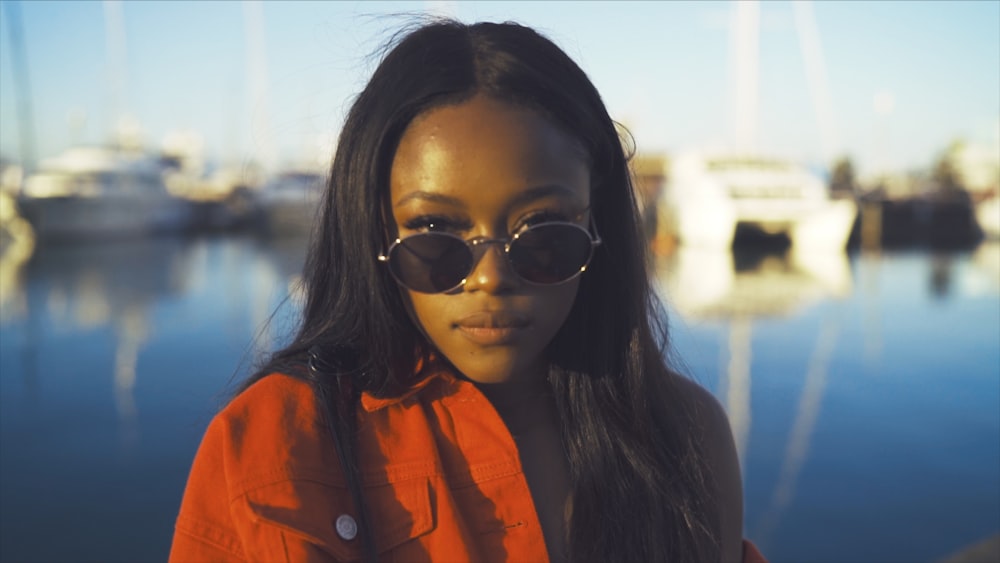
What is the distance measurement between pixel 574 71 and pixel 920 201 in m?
28.0

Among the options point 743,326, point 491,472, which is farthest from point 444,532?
point 743,326

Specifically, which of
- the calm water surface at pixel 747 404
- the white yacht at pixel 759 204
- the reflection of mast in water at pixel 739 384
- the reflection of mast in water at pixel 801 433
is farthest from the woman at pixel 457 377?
the white yacht at pixel 759 204

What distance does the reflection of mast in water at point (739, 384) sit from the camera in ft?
17.2

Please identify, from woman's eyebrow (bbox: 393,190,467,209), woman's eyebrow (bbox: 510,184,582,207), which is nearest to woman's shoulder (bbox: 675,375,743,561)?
woman's eyebrow (bbox: 510,184,582,207)

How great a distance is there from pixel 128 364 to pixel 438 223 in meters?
6.48

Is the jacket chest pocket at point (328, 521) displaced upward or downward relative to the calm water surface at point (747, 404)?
upward

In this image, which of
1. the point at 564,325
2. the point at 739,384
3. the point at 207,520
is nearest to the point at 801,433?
the point at 739,384

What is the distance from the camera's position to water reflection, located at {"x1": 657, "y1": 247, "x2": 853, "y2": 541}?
498cm

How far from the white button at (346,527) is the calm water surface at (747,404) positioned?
1.97 ft

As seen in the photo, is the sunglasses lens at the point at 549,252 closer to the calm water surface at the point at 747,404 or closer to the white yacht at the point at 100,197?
the calm water surface at the point at 747,404

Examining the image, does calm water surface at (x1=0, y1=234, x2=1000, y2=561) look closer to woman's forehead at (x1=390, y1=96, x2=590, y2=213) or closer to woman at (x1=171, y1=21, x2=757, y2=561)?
woman at (x1=171, y1=21, x2=757, y2=561)

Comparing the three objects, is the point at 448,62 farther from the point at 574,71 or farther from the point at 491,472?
the point at 491,472

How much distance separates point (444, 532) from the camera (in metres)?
1.24

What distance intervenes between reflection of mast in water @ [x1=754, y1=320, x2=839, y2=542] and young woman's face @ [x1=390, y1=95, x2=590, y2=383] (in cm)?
290
